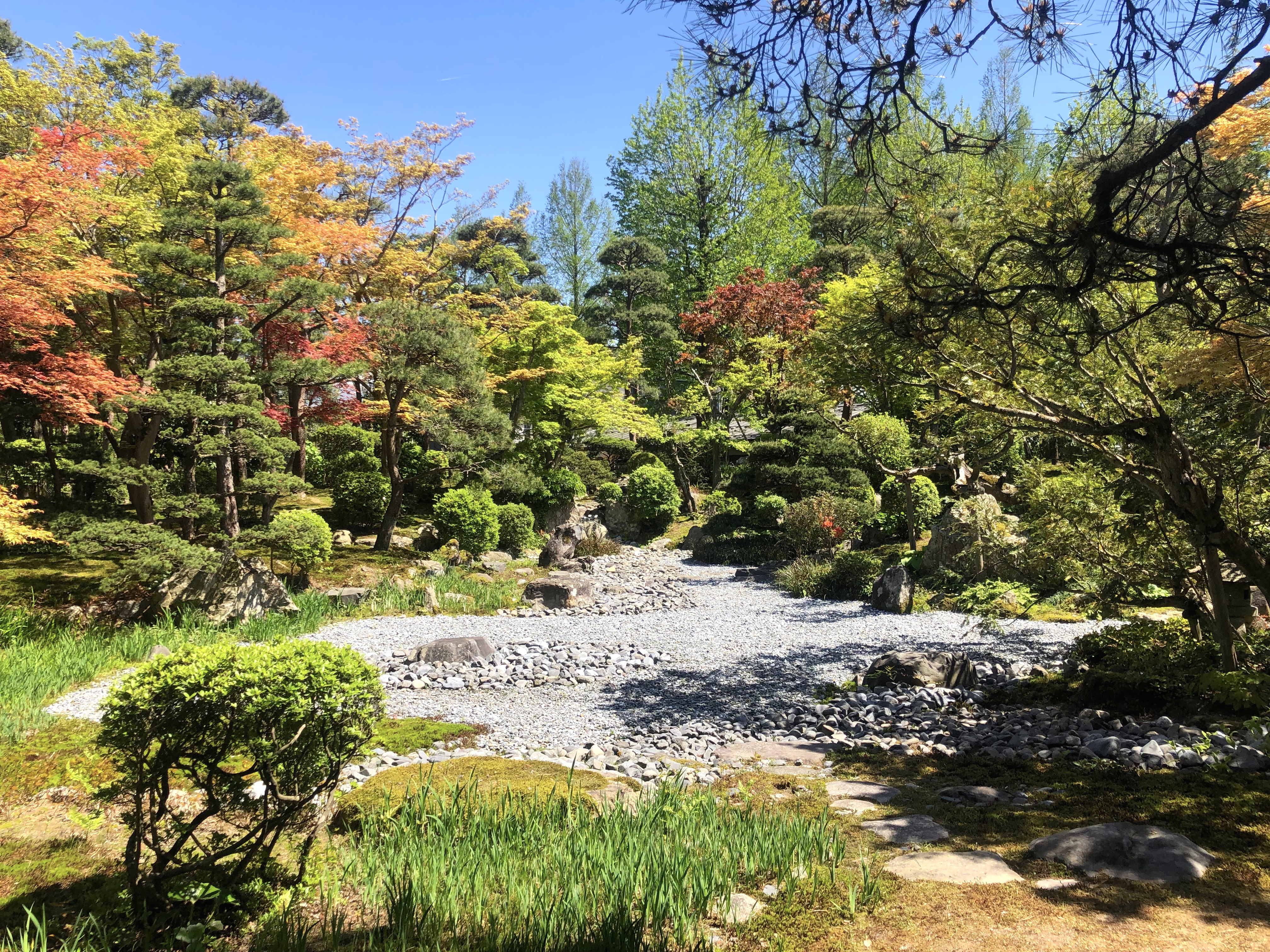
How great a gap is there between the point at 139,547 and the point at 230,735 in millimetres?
6069

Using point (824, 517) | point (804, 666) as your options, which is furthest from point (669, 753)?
point (824, 517)

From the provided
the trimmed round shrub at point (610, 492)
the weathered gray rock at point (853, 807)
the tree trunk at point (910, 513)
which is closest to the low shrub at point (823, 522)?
the tree trunk at point (910, 513)

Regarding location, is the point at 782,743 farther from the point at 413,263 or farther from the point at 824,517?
the point at 413,263

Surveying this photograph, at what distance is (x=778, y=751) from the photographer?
486 cm

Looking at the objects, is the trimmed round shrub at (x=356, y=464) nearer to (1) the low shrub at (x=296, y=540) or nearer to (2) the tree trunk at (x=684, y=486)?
(1) the low shrub at (x=296, y=540)

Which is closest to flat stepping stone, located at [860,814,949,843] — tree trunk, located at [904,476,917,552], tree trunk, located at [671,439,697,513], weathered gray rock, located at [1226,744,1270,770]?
weathered gray rock, located at [1226,744,1270,770]

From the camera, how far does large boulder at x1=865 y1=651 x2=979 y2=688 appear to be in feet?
20.1

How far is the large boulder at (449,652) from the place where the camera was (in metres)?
7.07

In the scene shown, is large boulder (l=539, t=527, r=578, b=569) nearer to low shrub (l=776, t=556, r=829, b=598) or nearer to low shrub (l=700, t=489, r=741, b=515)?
low shrub (l=700, t=489, r=741, b=515)

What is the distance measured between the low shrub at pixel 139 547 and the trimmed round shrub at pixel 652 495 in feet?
29.3

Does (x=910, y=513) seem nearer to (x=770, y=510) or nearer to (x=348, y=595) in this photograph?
(x=770, y=510)

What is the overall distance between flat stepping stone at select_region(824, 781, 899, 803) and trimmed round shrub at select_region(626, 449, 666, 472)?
13481mm

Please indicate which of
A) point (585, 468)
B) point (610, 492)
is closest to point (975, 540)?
point (610, 492)

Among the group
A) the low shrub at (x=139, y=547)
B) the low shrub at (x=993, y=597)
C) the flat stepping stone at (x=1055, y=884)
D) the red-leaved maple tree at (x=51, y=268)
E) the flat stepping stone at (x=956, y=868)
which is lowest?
the flat stepping stone at (x=956, y=868)
